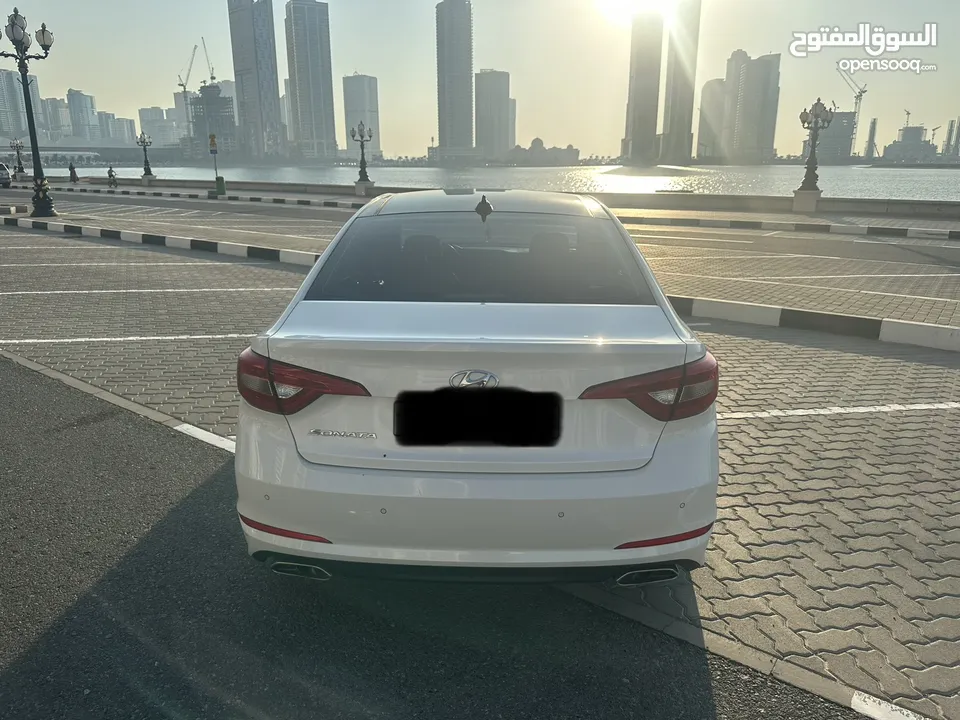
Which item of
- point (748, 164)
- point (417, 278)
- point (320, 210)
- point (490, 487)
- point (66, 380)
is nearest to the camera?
point (490, 487)

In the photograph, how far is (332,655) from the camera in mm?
2549

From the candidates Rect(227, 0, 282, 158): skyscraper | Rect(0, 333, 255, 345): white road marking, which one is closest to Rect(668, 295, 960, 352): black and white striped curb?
Rect(0, 333, 255, 345): white road marking

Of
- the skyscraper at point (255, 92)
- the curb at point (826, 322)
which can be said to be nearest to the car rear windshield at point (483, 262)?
the curb at point (826, 322)

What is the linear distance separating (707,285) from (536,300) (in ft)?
28.5

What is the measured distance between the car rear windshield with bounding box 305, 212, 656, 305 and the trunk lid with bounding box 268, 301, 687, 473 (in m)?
0.47

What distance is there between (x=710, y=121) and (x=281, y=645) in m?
Answer: 148

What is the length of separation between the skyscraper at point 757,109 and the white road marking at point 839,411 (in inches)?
5584

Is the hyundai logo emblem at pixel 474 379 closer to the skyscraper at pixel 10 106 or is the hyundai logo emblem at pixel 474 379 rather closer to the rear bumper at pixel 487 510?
the rear bumper at pixel 487 510

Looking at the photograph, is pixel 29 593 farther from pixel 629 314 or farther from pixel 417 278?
pixel 629 314

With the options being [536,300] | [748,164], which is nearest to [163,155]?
[748,164]

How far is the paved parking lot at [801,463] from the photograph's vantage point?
8.84 feet

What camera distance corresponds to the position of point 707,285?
1067cm

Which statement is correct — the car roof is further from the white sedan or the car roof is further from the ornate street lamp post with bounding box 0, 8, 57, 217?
the ornate street lamp post with bounding box 0, 8, 57, 217

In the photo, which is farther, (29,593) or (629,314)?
(29,593)
